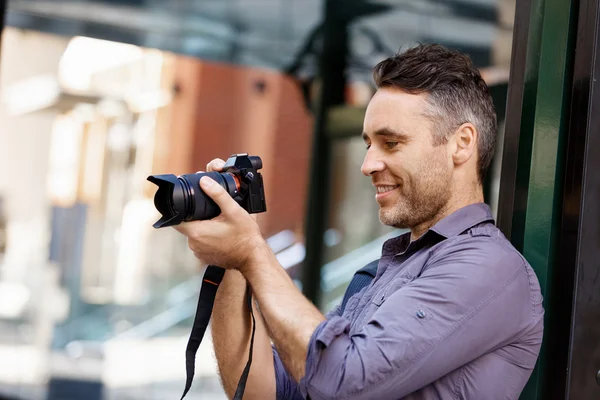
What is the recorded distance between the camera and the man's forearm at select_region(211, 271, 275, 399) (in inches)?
69.4

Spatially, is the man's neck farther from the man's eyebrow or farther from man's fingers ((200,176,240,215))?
man's fingers ((200,176,240,215))

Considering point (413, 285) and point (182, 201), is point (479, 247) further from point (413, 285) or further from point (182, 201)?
point (182, 201)

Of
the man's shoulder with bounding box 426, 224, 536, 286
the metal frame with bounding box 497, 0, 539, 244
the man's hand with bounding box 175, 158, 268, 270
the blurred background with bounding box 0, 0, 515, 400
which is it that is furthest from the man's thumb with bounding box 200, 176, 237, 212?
the blurred background with bounding box 0, 0, 515, 400

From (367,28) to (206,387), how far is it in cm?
309

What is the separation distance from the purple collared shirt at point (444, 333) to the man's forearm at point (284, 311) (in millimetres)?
22

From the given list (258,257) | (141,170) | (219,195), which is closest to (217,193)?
(219,195)

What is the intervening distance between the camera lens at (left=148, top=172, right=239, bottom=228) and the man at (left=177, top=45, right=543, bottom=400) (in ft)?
0.06

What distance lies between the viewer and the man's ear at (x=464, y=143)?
1.65 metres

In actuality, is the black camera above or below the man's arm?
above

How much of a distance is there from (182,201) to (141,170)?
6.34 metres

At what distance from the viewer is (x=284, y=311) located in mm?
1417

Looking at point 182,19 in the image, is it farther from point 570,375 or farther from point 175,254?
point 570,375

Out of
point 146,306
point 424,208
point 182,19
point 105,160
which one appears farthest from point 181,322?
point 424,208

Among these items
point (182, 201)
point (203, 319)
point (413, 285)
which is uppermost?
point (182, 201)
